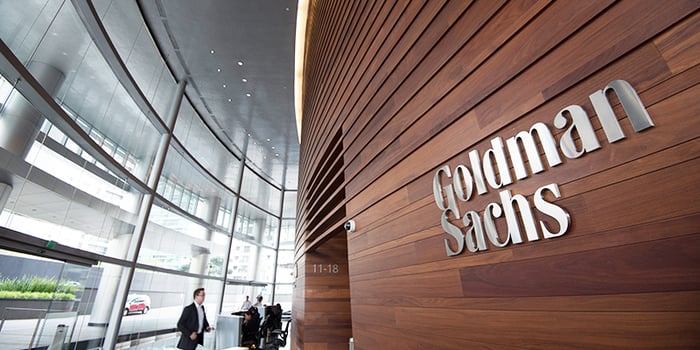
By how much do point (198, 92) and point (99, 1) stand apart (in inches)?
141

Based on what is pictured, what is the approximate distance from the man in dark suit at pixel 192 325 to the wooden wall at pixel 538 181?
2.98m

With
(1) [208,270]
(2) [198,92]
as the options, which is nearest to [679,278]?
(2) [198,92]

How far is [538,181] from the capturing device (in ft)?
3.34

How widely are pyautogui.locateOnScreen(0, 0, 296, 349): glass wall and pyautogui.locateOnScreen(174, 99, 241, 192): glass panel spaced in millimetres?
72

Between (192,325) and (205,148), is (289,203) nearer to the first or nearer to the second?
(205,148)

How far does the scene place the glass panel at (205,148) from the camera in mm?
8742

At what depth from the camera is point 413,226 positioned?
165 centimetres

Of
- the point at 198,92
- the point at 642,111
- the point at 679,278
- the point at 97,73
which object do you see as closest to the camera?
the point at 679,278

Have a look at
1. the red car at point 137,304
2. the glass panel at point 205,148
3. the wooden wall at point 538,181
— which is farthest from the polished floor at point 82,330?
the glass panel at point 205,148

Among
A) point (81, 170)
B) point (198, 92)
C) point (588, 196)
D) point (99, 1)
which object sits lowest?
point (588, 196)

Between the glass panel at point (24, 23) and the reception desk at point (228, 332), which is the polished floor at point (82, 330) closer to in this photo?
the reception desk at point (228, 332)

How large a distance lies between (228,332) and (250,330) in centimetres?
89

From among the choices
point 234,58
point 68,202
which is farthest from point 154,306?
point 234,58

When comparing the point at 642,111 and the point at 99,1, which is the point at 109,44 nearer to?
the point at 99,1
